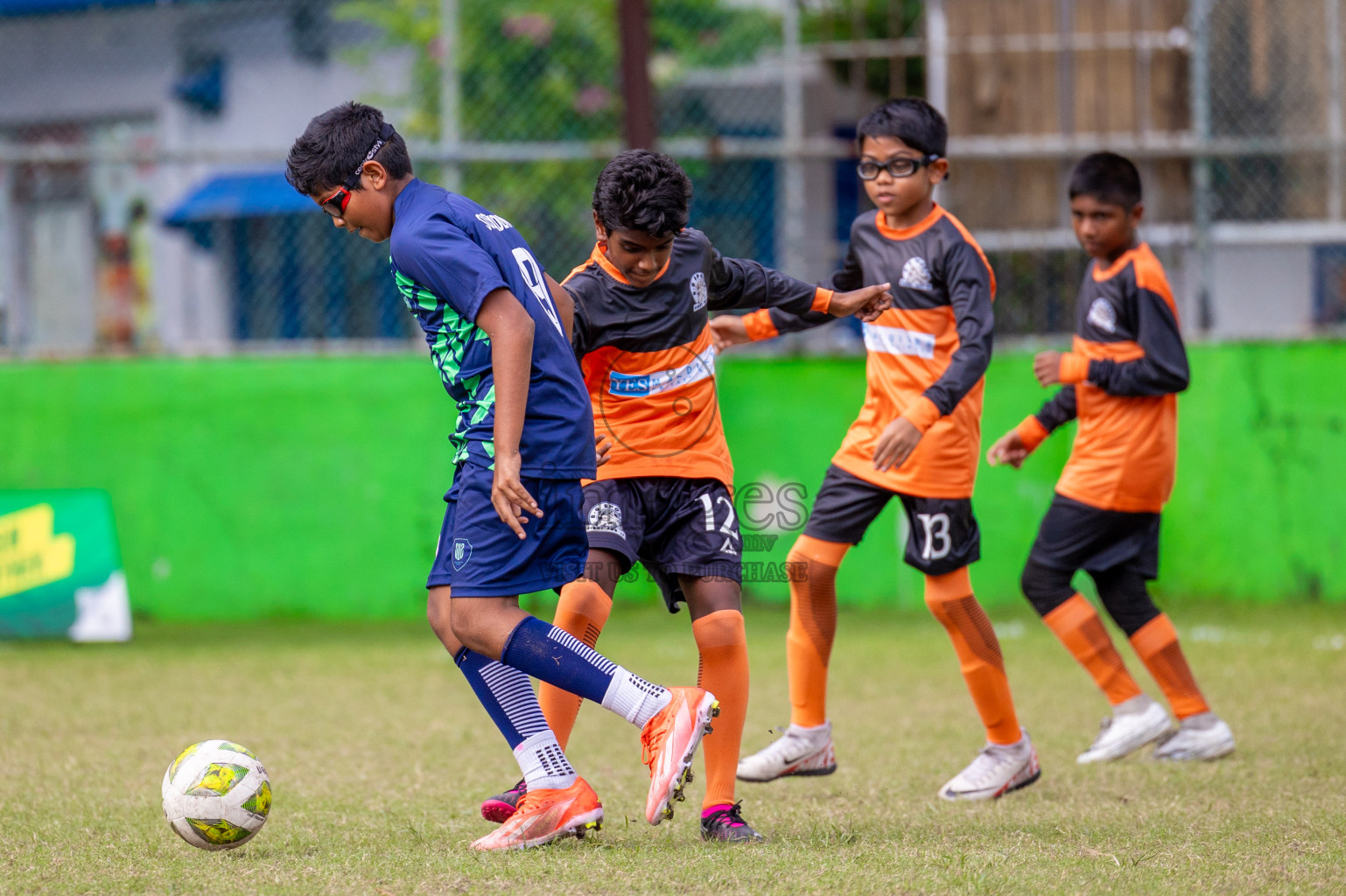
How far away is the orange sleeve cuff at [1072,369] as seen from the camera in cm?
507

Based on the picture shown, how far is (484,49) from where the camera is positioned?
1091cm

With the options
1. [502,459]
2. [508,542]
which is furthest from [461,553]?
[502,459]

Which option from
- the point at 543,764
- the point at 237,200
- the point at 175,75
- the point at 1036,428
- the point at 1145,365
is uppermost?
the point at 175,75

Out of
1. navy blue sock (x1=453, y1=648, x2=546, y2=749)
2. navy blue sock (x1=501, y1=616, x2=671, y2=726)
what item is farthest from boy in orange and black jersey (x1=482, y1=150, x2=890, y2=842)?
navy blue sock (x1=501, y1=616, x2=671, y2=726)

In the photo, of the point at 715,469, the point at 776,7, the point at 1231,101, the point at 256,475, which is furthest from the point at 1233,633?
the point at 776,7

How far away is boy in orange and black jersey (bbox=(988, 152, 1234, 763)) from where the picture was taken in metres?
4.98

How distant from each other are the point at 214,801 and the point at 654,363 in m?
1.54

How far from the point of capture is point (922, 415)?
13.4ft

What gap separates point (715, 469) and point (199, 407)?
5.36m

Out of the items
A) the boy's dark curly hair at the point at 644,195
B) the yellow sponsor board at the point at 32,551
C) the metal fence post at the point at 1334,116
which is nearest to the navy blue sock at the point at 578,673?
the boy's dark curly hair at the point at 644,195

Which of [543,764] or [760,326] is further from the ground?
[760,326]

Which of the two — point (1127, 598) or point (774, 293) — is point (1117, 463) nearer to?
point (1127, 598)

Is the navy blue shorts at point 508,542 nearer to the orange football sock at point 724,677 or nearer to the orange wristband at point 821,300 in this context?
the orange football sock at point 724,677

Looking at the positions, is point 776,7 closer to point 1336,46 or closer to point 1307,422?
point 1336,46
